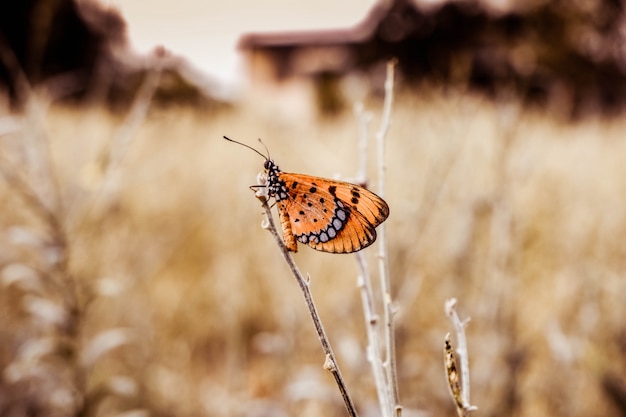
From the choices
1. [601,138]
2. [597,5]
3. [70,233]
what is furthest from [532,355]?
[597,5]

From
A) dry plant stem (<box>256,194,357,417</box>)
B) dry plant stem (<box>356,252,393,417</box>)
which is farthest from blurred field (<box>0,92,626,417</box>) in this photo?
dry plant stem (<box>256,194,357,417</box>)

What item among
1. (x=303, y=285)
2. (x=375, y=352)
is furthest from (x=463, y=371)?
(x=303, y=285)

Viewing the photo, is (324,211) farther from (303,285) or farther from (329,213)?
(303,285)

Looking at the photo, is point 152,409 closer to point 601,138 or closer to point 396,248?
point 396,248

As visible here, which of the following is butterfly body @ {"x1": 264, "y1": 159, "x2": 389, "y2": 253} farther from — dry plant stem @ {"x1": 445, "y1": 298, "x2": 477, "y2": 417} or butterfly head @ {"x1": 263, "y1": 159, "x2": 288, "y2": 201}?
dry plant stem @ {"x1": 445, "y1": 298, "x2": 477, "y2": 417}

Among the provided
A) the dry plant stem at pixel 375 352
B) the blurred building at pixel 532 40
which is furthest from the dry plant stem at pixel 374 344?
the blurred building at pixel 532 40

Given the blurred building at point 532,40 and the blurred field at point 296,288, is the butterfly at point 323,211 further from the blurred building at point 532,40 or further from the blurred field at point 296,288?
the blurred building at point 532,40

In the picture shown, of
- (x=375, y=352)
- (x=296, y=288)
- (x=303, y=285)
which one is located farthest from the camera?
(x=296, y=288)
